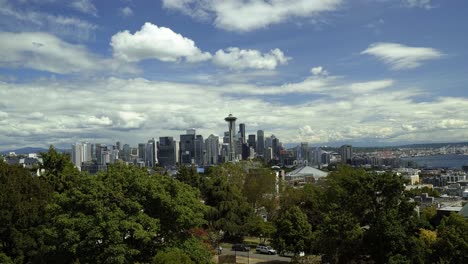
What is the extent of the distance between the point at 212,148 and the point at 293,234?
378 feet

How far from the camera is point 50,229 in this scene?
16266mm

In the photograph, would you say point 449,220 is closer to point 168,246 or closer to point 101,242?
point 168,246

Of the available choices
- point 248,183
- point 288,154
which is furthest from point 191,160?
point 248,183

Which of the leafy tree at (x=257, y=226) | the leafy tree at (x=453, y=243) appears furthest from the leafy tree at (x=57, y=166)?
the leafy tree at (x=453, y=243)

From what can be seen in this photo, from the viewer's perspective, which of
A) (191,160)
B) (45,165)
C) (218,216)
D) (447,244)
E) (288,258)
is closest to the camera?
(447,244)

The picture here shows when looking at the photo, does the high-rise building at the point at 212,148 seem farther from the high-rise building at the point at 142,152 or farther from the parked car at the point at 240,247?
the parked car at the point at 240,247

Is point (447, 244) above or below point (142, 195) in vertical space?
below

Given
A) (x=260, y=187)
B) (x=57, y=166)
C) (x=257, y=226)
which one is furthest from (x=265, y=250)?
(x=57, y=166)

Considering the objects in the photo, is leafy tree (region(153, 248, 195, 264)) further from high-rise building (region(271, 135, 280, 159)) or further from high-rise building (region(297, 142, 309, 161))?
high-rise building (region(297, 142, 309, 161))

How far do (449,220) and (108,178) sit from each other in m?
14.6

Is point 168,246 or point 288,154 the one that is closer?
point 168,246

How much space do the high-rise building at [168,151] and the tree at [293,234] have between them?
10569cm

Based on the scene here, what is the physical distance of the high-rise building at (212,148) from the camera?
443ft

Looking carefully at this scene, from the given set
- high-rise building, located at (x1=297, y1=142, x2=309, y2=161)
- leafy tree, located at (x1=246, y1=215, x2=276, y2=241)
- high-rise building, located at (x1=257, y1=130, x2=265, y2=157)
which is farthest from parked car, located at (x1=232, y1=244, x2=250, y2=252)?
high-rise building, located at (x1=297, y1=142, x2=309, y2=161)
